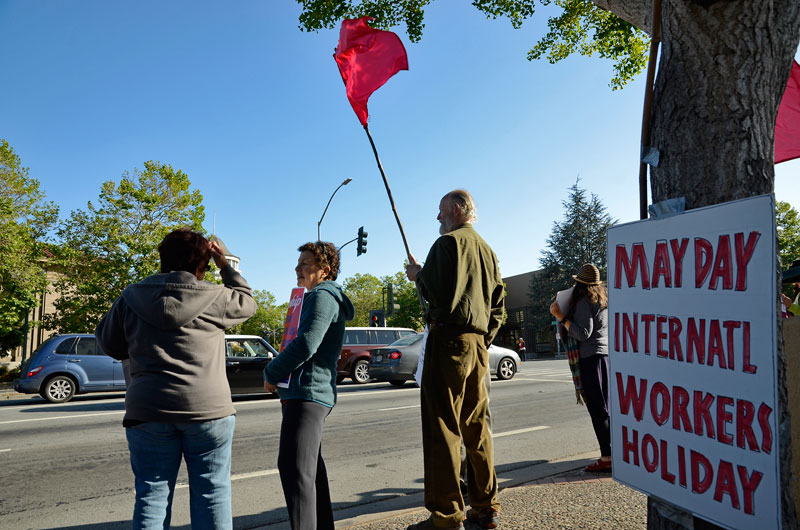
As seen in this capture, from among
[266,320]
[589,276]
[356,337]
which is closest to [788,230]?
[356,337]

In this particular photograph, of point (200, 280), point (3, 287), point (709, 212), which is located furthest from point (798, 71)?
point (3, 287)

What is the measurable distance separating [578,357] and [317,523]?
296 centimetres

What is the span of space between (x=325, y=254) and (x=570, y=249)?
44.1 meters

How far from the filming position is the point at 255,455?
19.8 feet

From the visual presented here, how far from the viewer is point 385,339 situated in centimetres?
1712

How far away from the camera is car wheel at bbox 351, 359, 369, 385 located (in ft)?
52.0

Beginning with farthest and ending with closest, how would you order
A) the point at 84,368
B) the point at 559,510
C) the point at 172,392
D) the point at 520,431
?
1. the point at 84,368
2. the point at 520,431
3. the point at 559,510
4. the point at 172,392

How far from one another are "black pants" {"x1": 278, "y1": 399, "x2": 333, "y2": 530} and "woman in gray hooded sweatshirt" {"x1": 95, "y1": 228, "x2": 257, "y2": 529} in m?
0.32

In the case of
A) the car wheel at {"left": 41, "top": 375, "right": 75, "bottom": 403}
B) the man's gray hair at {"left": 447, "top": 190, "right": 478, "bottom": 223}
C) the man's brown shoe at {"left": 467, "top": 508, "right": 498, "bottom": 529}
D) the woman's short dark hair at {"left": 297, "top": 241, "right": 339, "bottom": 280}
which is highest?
the man's gray hair at {"left": 447, "top": 190, "right": 478, "bottom": 223}

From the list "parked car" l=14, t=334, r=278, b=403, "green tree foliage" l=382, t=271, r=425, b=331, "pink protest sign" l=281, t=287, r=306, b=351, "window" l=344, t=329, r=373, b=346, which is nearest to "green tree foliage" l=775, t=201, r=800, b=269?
"green tree foliage" l=382, t=271, r=425, b=331

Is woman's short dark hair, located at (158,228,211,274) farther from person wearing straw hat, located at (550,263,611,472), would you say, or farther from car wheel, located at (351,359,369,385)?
car wheel, located at (351,359,369,385)

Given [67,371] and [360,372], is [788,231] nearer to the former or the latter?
[360,372]

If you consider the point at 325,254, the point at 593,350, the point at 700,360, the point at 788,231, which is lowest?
the point at 593,350

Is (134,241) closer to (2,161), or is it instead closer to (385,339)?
(2,161)
